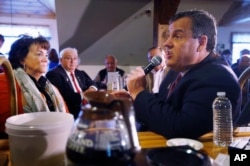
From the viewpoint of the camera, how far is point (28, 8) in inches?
196

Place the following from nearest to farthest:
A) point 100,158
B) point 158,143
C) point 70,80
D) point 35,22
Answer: point 100,158, point 158,143, point 70,80, point 35,22

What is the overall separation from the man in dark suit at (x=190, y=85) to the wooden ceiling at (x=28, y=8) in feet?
13.0

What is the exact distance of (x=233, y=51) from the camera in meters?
6.47

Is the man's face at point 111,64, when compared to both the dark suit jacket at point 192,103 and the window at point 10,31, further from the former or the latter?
the dark suit jacket at point 192,103

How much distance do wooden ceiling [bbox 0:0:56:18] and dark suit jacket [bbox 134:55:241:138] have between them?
4067 millimetres

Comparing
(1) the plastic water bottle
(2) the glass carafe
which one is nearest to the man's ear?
(1) the plastic water bottle

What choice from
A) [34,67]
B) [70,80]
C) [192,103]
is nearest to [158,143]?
[192,103]

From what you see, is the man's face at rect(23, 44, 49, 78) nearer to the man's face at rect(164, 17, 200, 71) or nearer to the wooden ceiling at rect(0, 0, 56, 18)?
the man's face at rect(164, 17, 200, 71)

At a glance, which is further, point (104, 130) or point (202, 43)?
point (202, 43)

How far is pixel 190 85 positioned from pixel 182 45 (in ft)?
0.59

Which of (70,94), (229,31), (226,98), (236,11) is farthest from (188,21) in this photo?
(229,31)

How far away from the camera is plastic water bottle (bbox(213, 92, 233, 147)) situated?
0.94 metres

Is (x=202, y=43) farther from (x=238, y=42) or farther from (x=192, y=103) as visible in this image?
(x=238, y=42)

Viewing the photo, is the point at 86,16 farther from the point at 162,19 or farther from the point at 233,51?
the point at 233,51
